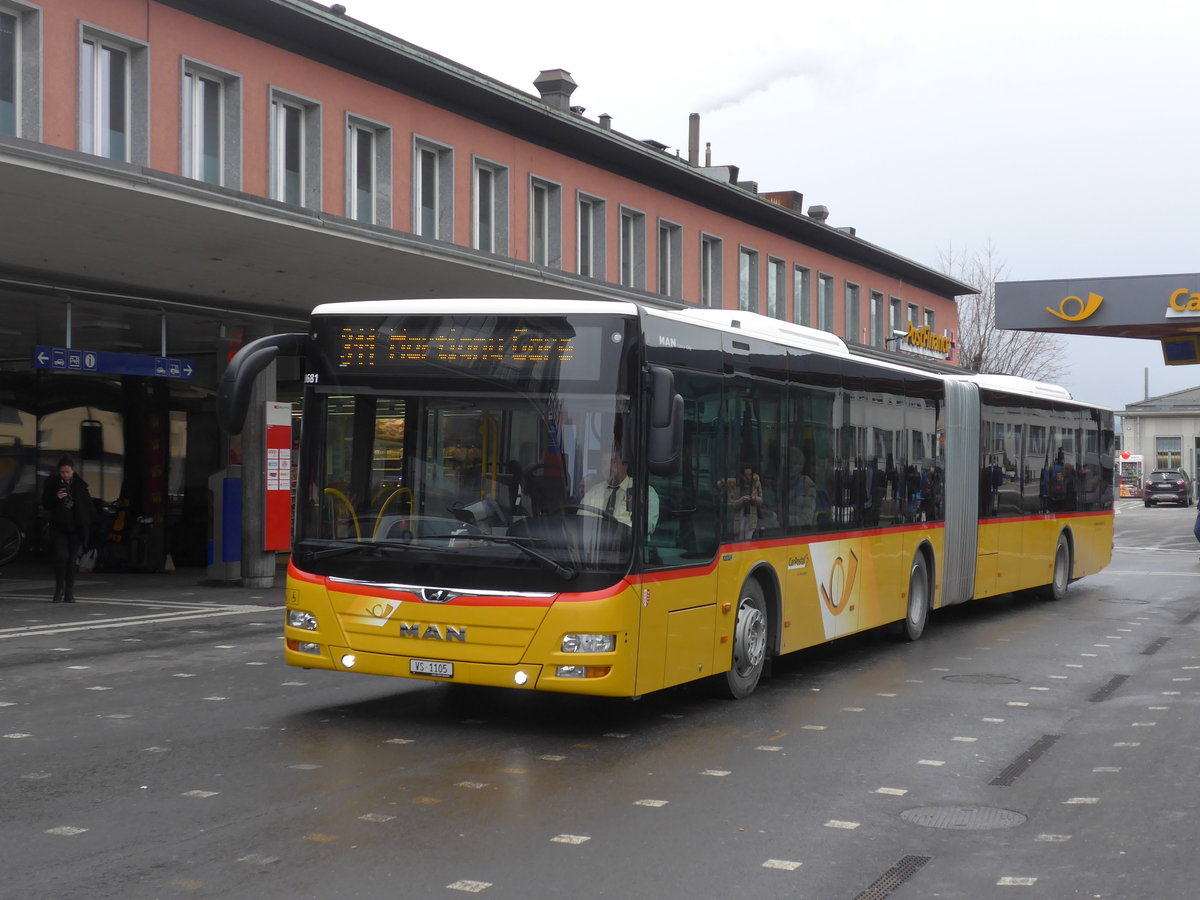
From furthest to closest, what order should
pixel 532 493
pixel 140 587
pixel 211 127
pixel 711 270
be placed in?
1. pixel 711 270
2. pixel 140 587
3. pixel 211 127
4. pixel 532 493

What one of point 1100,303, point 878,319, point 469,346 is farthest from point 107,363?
point 878,319

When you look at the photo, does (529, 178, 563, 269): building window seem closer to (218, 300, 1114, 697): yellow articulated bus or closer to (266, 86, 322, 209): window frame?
(266, 86, 322, 209): window frame

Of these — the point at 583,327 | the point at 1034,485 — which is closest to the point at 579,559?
the point at 583,327

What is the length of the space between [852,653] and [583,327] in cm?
614

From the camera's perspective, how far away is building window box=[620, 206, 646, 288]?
32.0 metres

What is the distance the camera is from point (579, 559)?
859cm

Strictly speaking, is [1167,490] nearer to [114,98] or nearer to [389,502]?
[114,98]

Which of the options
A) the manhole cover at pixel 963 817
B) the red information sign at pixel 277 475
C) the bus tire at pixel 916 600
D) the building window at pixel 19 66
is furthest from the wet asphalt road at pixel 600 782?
the red information sign at pixel 277 475

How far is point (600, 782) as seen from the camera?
7617 mm

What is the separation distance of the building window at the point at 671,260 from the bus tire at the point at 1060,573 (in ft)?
49.4

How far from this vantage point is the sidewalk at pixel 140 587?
19078 mm

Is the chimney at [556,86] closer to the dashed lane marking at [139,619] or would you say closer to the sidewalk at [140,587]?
the sidewalk at [140,587]

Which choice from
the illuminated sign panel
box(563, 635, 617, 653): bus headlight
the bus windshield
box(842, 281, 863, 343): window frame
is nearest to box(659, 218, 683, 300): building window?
box(842, 281, 863, 343): window frame

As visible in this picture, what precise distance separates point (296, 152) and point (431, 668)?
15.1 metres
